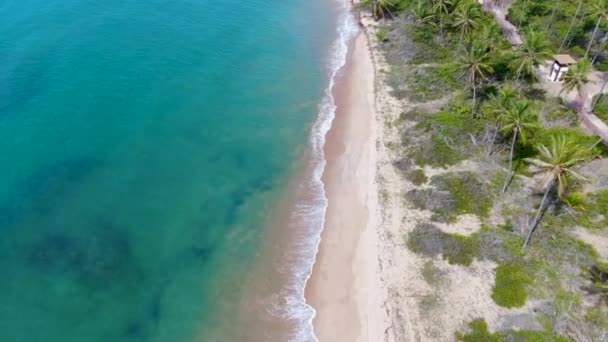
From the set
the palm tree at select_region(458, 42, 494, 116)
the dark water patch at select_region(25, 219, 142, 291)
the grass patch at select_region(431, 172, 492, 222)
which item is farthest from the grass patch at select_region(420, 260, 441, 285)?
the dark water patch at select_region(25, 219, 142, 291)

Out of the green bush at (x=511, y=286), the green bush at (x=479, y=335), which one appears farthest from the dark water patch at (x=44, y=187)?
the green bush at (x=511, y=286)

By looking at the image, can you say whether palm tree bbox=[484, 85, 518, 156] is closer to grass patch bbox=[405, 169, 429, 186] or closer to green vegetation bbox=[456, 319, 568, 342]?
grass patch bbox=[405, 169, 429, 186]

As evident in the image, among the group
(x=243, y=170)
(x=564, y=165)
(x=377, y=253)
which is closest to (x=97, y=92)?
(x=243, y=170)

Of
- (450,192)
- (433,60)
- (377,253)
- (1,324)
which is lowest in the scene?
(1,324)

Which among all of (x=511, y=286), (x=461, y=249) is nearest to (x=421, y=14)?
(x=461, y=249)

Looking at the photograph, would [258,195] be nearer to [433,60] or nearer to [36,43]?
[433,60]
